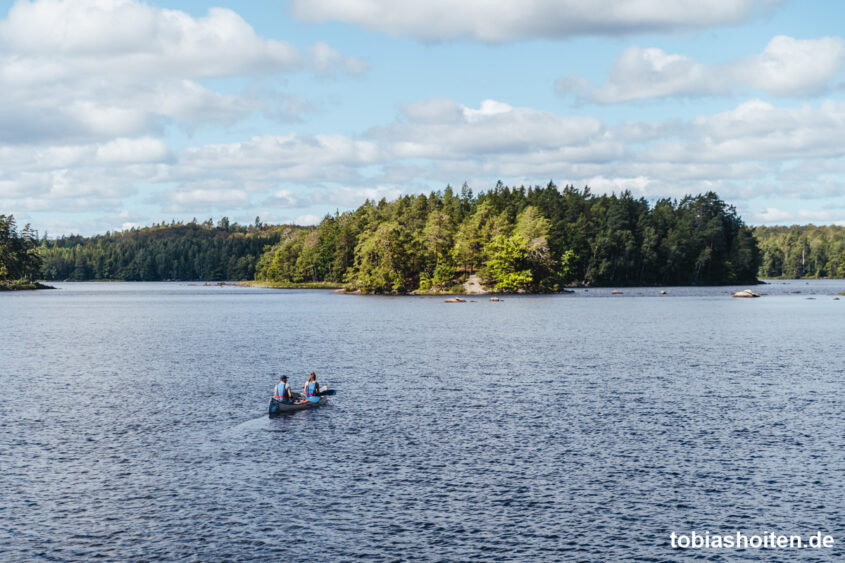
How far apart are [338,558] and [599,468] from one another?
624 inches

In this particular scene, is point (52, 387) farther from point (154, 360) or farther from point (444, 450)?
point (444, 450)

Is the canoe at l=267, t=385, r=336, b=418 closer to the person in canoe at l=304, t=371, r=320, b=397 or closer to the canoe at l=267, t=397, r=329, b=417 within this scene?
the canoe at l=267, t=397, r=329, b=417

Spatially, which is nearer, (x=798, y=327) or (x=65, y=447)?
(x=65, y=447)

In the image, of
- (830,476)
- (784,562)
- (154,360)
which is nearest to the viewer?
(784,562)

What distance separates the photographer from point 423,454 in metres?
39.1

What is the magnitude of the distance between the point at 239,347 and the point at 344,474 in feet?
200

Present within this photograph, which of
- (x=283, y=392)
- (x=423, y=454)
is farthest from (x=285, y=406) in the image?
(x=423, y=454)

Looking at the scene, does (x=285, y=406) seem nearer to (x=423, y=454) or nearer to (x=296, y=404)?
Result: (x=296, y=404)

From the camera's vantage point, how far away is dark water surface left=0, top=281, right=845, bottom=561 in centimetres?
2800

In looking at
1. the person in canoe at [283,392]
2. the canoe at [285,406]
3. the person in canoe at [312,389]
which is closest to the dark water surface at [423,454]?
the canoe at [285,406]

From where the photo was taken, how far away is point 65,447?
134 feet

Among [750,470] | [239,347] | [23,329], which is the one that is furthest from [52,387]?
[23,329]

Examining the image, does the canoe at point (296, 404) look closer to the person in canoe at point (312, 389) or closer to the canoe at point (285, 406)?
the canoe at point (285, 406)

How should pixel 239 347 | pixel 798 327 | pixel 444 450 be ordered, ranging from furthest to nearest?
1. pixel 798 327
2. pixel 239 347
3. pixel 444 450
